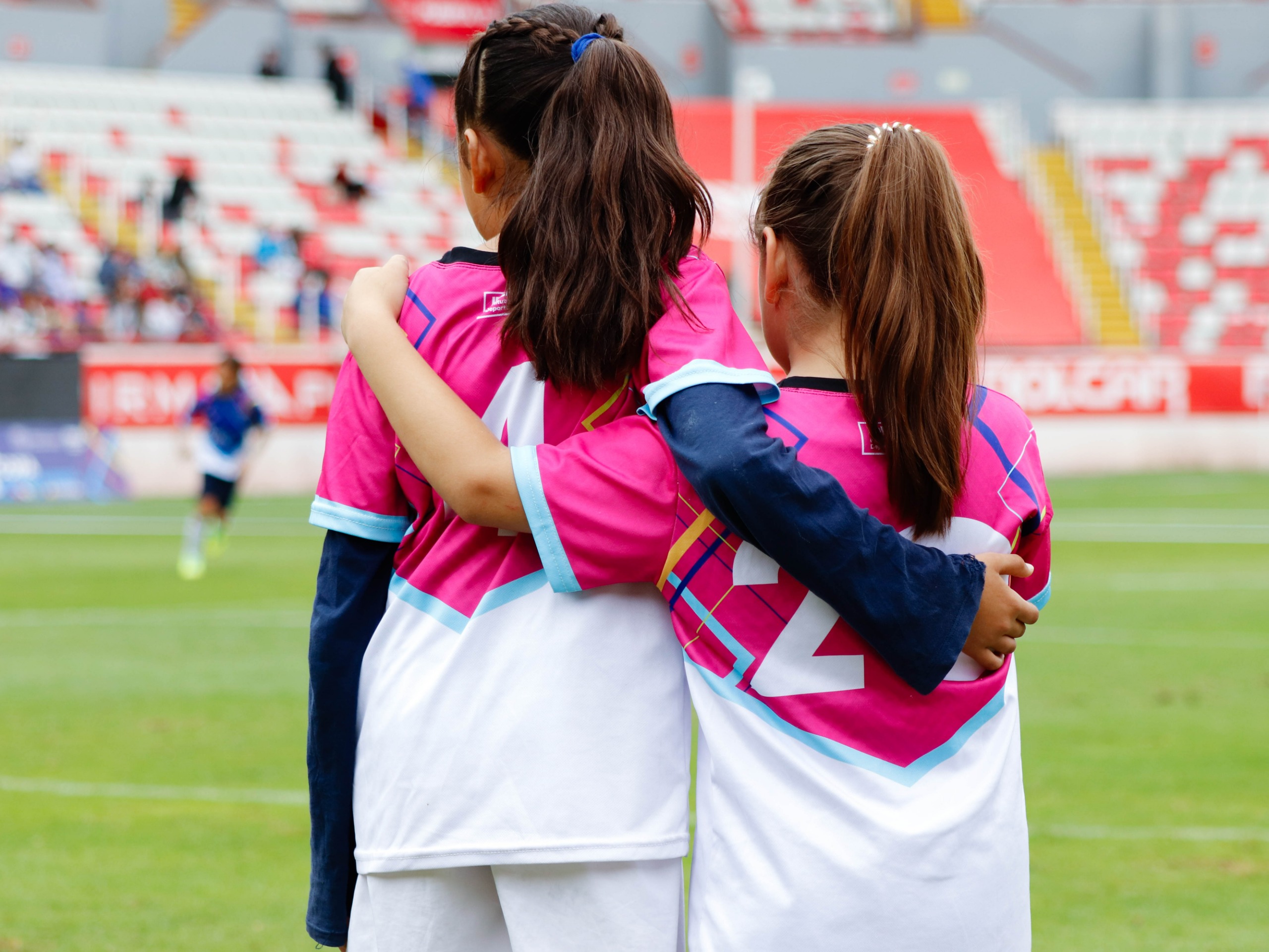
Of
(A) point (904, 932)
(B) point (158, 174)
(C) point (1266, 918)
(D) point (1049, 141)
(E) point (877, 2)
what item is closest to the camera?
(A) point (904, 932)

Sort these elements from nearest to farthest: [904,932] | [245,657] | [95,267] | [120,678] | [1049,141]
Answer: [904,932] < [120,678] < [245,657] < [95,267] < [1049,141]

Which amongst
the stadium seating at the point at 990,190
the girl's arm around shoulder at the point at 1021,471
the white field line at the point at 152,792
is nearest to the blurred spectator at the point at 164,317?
the stadium seating at the point at 990,190

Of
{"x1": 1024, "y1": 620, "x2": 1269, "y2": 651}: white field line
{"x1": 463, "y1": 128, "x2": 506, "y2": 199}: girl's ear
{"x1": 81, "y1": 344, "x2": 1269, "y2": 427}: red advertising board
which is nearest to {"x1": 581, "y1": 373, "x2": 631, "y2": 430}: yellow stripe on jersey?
{"x1": 463, "y1": 128, "x2": 506, "y2": 199}: girl's ear

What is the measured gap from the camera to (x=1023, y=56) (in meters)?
40.3

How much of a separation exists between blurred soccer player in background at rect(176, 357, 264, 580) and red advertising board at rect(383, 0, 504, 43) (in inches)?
996

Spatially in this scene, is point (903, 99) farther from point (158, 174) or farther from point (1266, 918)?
point (1266, 918)

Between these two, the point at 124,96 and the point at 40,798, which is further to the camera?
the point at 124,96

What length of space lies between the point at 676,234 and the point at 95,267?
24759 millimetres

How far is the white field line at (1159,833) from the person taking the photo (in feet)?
18.7

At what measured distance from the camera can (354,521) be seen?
84.7 inches

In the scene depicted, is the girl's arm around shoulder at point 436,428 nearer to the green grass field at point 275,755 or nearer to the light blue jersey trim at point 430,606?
the light blue jersey trim at point 430,606

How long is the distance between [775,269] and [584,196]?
0.28 m

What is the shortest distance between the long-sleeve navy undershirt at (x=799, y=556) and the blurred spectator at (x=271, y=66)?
33.4 m

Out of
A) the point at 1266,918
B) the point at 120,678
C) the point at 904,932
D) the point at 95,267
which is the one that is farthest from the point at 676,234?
the point at 95,267
